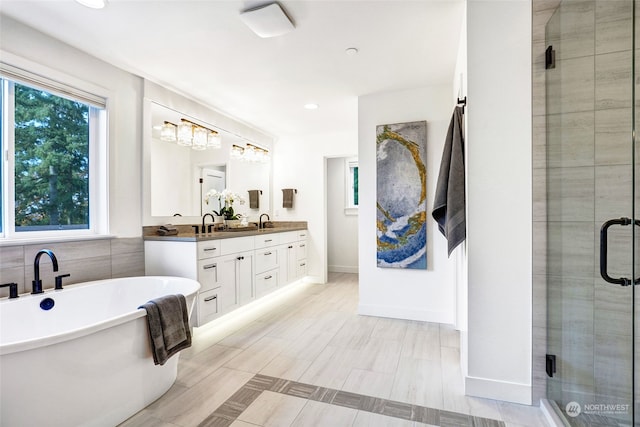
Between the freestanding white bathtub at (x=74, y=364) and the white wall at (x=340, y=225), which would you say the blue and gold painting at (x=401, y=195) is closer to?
the freestanding white bathtub at (x=74, y=364)

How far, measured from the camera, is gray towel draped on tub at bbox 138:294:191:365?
172cm

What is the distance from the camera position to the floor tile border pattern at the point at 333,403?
1.60 meters

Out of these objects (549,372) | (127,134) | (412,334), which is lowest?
(412,334)

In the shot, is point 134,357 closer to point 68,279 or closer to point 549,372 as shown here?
point 68,279

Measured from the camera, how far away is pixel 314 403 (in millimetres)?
1760

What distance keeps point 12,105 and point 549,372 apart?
12.4ft

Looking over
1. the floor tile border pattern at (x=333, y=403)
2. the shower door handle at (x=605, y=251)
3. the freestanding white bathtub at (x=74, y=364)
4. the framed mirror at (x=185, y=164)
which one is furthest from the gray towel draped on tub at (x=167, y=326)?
the shower door handle at (x=605, y=251)

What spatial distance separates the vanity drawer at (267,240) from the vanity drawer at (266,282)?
0.35m

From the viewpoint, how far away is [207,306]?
2.81 meters

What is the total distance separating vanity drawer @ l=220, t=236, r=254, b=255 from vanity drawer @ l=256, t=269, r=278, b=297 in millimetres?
418

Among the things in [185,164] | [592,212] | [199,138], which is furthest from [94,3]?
[592,212]

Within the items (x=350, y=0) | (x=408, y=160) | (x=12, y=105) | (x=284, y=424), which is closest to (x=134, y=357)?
(x=284, y=424)

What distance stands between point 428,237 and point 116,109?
3150 millimetres

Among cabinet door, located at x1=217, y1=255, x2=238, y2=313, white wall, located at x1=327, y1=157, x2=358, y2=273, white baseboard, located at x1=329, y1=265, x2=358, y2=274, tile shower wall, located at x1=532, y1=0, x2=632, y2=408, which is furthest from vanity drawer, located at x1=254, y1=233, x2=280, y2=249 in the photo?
tile shower wall, located at x1=532, y1=0, x2=632, y2=408
